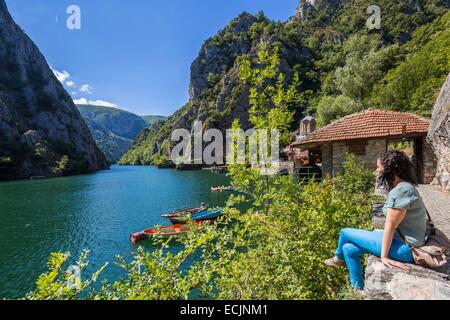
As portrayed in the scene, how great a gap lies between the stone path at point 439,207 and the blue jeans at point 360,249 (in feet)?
12.2

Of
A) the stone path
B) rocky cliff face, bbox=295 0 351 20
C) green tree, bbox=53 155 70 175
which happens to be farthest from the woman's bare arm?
rocky cliff face, bbox=295 0 351 20

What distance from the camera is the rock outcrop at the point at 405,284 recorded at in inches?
96.3

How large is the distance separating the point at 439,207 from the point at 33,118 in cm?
11715

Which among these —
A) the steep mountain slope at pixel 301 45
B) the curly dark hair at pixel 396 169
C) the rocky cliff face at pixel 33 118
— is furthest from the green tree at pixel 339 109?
the rocky cliff face at pixel 33 118

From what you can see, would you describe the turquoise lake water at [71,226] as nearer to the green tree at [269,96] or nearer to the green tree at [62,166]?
the green tree at [269,96]

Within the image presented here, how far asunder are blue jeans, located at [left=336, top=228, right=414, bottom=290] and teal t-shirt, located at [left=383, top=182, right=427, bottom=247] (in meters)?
0.14

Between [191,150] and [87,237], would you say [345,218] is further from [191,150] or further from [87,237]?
[191,150]

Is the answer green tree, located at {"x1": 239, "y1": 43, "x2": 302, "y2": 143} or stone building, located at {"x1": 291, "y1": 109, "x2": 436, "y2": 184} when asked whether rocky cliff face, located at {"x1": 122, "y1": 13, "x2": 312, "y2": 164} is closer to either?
stone building, located at {"x1": 291, "y1": 109, "x2": 436, "y2": 184}

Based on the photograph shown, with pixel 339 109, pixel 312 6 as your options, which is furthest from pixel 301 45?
pixel 339 109

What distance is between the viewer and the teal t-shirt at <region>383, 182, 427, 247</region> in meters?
2.78

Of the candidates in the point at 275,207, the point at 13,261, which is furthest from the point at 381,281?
the point at 13,261
